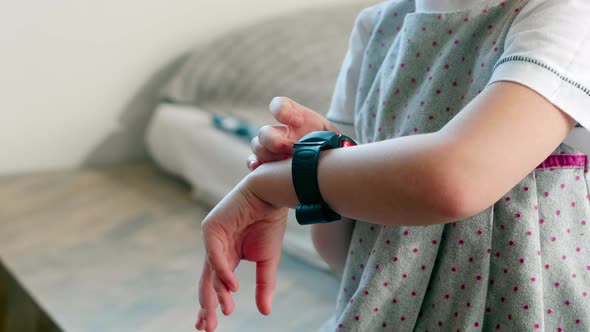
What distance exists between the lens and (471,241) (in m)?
0.69

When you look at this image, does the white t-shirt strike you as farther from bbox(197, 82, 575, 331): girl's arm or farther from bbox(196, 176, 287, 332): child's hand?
bbox(196, 176, 287, 332): child's hand

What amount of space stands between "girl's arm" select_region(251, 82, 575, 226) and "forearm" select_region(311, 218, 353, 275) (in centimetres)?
22

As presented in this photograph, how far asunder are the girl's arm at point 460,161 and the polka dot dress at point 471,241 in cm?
10

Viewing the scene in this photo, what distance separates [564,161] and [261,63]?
113 centimetres

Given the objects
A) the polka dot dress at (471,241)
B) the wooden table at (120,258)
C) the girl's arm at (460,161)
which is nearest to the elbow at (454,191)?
the girl's arm at (460,161)

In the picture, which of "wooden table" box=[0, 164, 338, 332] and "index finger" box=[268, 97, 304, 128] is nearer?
"index finger" box=[268, 97, 304, 128]

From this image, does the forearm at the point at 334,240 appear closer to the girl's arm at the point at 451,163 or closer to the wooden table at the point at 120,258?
the girl's arm at the point at 451,163

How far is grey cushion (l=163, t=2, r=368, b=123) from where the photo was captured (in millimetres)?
1690

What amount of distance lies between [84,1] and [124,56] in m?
0.16

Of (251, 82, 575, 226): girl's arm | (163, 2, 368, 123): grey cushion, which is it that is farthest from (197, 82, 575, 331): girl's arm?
(163, 2, 368, 123): grey cushion

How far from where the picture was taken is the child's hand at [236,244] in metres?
0.68

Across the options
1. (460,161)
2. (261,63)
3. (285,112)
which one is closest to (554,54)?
(460,161)

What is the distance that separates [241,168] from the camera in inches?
61.2

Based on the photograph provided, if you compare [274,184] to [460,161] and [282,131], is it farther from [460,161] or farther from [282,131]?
[460,161]
